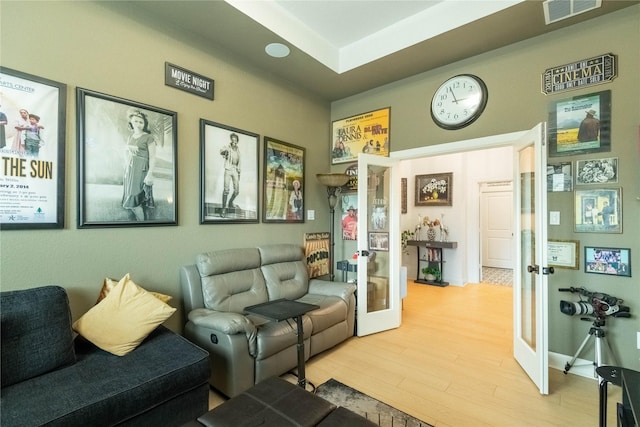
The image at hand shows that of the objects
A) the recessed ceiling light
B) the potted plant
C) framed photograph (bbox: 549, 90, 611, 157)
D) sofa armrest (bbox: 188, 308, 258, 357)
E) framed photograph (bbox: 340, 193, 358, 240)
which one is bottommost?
the potted plant

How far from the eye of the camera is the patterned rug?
232 inches

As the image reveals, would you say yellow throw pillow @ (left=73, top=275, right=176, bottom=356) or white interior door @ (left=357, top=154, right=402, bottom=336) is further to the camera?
white interior door @ (left=357, top=154, right=402, bottom=336)

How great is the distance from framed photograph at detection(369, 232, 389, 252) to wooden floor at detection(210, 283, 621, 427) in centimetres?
98

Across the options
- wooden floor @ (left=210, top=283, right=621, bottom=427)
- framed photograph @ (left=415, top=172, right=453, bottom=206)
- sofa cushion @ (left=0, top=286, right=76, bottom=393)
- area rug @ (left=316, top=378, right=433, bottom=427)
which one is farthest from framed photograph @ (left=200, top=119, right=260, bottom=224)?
framed photograph @ (left=415, top=172, right=453, bottom=206)

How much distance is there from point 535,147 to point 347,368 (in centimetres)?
245

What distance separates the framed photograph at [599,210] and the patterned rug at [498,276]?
3.74 meters

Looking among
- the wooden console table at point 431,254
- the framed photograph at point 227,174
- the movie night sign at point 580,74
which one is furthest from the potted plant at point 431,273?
the framed photograph at point 227,174

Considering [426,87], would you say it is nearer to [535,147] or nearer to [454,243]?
[535,147]

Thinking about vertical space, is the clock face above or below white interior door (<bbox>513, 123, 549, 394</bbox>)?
above

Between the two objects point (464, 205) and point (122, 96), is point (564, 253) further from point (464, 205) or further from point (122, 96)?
point (122, 96)

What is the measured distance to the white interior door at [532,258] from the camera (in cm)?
219

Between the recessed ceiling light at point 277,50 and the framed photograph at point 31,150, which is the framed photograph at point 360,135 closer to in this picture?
the recessed ceiling light at point 277,50

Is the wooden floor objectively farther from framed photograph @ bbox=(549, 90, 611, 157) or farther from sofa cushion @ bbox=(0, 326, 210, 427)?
framed photograph @ bbox=(549, 90, 611, 157)

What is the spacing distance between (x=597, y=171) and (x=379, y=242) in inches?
82.8
